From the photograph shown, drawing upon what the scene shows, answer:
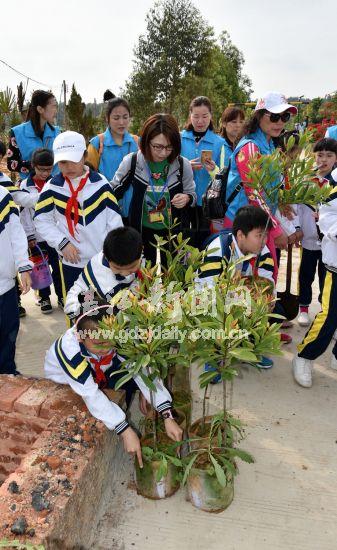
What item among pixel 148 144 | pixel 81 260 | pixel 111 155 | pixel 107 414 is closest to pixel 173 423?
pixel 107 414

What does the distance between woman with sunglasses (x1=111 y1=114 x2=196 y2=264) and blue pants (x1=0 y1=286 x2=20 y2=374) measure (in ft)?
3.45

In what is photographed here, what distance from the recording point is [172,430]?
83.8 inches

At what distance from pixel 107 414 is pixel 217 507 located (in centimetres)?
69

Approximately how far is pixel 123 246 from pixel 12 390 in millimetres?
945

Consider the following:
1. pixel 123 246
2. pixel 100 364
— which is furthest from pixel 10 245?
pixel 100 364

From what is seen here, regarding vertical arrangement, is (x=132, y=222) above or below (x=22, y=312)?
above

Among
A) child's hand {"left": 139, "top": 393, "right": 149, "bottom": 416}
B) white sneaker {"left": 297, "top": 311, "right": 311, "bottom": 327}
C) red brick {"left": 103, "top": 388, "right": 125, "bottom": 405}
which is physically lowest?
white sneaker {"left": 297, "top": 311, "right": 311, "bottom": 327}

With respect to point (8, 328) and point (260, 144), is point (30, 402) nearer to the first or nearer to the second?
point (8, 328)

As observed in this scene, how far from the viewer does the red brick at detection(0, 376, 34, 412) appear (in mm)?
2188

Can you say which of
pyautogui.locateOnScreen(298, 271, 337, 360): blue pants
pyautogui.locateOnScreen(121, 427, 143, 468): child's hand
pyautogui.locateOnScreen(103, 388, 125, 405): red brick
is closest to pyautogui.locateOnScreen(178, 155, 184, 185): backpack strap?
pyautogui.locateOnScreen(298, 271, 337, 360): blue pants

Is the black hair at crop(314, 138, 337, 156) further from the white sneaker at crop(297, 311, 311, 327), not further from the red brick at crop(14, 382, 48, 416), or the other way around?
the red brick at crop(14, 382, 48, 416)

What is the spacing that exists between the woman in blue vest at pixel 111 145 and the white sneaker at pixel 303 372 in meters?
2.10

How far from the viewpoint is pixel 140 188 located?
3.23m

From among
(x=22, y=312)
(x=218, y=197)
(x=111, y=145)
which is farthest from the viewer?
(x=22, y=312)
